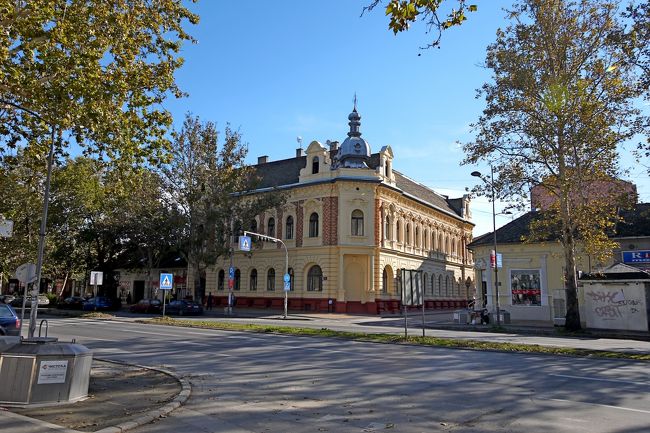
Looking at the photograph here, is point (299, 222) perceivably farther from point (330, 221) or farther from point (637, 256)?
point (637, 256)

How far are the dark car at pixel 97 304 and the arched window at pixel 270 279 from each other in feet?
46.9

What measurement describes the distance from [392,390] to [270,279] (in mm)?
36322

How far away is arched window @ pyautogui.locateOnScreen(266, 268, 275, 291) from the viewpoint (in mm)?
44812

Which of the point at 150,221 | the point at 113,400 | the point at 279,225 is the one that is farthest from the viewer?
the point at 279,225

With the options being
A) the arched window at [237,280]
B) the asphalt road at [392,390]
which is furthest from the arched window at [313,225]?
the asphalt road at [392,390]

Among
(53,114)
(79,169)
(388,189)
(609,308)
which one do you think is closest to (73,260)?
(79,169)

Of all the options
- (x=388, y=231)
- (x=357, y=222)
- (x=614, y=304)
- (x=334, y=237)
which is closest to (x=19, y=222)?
(x=334, y=237)

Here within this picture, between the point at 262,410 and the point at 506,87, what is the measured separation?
2101 centimetres

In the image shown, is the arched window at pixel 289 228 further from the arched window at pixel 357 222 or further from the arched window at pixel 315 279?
the arched window at pixel 357 222

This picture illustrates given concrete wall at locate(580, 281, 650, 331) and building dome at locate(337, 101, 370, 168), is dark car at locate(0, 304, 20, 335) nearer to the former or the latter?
concrete wall at locate(580, 281, 650, 331)

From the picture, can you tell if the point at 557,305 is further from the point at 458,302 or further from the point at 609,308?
the point at 458,302

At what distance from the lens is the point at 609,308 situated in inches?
969

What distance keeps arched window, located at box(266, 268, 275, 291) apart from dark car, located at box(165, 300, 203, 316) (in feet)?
25.5

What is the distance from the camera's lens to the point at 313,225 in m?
43.5
